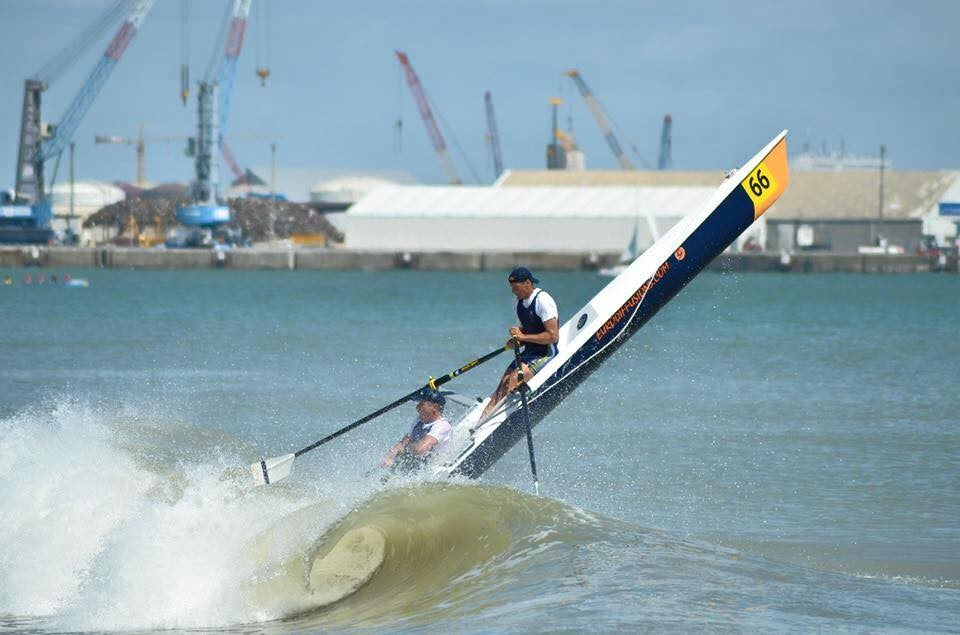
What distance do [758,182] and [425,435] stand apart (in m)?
4.61

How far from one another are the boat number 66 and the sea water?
3726 mm

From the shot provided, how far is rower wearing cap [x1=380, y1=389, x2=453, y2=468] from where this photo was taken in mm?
16031

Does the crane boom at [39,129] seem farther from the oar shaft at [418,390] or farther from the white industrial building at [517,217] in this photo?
the oar shaft at [418,390]

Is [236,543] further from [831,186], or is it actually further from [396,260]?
[831,186]

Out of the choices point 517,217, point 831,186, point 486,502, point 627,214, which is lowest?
point 486,502

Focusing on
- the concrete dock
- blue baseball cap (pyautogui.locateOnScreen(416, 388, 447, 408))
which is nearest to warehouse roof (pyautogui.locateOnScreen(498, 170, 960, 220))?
the concrete dock

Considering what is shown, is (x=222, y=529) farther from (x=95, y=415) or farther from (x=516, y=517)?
(x=95, y=415)

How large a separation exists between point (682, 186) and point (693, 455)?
11000 centimetres

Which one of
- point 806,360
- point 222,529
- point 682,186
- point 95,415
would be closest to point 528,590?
point 222,529

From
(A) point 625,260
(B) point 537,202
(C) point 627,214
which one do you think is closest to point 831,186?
(C) point 627,214

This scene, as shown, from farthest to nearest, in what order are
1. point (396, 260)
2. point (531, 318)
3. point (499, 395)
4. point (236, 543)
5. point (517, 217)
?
point (517, 217)
point (396, 260)
point (499, 395)
point (531, 318)
point (236, 543)

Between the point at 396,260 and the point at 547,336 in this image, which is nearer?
the point at 547,336

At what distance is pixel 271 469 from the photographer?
16.1 m

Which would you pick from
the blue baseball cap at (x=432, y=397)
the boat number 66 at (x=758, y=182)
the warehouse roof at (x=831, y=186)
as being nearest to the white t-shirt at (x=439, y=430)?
the blue baseball cap at (x=432, y=397)
